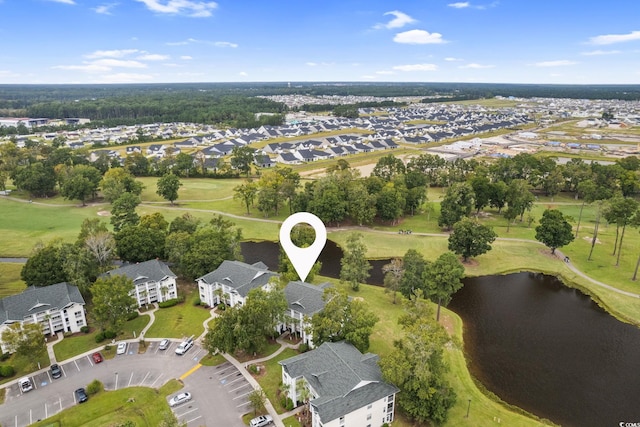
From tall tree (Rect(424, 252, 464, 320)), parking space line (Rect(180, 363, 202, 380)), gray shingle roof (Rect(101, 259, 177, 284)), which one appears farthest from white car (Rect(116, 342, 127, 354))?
tall tree (Rect(424, 252, 464, 320))

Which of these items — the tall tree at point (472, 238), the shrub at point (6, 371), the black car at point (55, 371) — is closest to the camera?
the shrub at point (6, 371)

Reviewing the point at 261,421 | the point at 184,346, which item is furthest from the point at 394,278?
the point at 184,346

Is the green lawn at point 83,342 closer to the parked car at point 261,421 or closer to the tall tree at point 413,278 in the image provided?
the parked car at point 261,421

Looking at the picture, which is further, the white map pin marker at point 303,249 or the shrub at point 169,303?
the shrub at point 169,303

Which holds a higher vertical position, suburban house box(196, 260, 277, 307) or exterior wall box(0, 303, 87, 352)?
suburban house box(196, 260, 277, 307)

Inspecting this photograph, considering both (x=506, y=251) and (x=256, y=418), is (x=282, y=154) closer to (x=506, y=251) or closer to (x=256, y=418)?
(x=506, y=251)

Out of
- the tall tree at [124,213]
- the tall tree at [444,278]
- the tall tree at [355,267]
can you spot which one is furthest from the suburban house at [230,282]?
the tall tree at [124,213]

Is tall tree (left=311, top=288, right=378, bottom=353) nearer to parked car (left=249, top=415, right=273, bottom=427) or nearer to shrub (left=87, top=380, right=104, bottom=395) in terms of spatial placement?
parked car (left=249, top=415, right=273, bottom=427)
